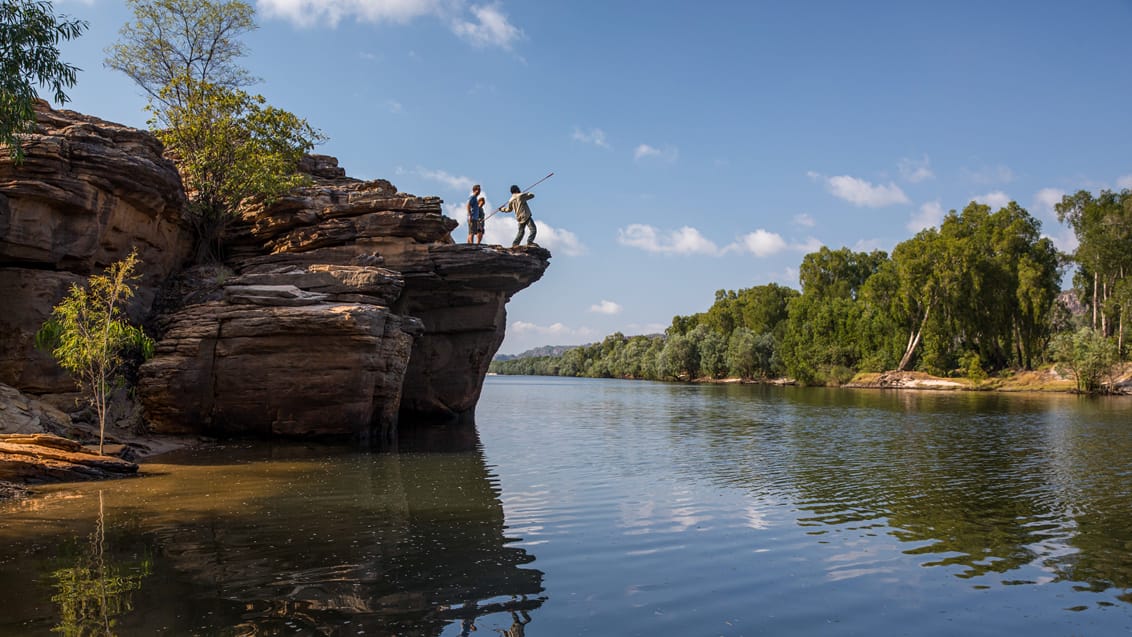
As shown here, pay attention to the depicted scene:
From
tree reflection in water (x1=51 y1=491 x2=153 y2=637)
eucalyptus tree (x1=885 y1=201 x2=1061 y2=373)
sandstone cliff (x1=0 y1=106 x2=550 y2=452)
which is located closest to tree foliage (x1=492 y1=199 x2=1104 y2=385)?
eucalyptus tree (x1=885 y1=201 x2=1061 y2=373)

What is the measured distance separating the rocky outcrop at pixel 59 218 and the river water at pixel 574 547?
620 centimetres

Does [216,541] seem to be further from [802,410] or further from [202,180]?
[802,410]

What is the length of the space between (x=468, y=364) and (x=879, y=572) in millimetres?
→ 26795

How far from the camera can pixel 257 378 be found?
76.2 ft

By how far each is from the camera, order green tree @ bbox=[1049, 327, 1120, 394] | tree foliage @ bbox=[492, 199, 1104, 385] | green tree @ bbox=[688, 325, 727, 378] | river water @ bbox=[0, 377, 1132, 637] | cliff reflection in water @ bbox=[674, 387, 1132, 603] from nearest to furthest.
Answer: river water @ bbox=[0, 377, 1132, 637], cliff reflection in water @ bbox=[674, 387, 1132, 603], green tree @ bbox=[1049, 327, 1120, 394], tree foliage @ bbox=[492, 199, 1104, 385], green tree @ bbox=[688, 325, 727, 378]

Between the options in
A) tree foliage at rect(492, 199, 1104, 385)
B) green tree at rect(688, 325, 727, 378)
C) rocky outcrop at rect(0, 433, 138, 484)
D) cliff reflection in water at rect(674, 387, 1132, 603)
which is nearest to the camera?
cliff reflection in water at rect(674, 387, 1132, 603)

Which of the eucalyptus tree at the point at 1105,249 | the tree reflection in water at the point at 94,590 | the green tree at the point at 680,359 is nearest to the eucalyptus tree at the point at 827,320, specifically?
the green tree at the point at 680,359

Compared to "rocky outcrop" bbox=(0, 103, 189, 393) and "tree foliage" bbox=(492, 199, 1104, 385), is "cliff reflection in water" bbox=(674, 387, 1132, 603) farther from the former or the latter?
"tree foliage" bbox=(492, 199, 1104, 385)

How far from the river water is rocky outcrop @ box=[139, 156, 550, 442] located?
7.46 ft

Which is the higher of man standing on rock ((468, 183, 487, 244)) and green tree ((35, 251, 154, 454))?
man standing on rock ((468, 183, 487, 244))

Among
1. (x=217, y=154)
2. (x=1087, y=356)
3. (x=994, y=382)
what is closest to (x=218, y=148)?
(x=217, y=154)

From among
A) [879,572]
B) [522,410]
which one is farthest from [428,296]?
[879,572]

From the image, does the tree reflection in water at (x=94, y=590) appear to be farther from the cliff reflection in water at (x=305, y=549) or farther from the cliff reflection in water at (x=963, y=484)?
the cliff reflection in water at (x=963, y=484)

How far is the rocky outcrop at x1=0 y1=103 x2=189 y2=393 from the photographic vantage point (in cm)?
2095
